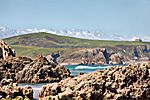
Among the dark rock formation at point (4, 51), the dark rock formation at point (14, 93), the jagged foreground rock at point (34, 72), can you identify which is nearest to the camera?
the dark rock formation at point (14, 93)

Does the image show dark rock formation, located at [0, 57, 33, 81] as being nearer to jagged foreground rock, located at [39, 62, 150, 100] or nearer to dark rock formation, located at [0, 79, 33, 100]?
→ dark rock formation, located at [0, 79, 33, 100]

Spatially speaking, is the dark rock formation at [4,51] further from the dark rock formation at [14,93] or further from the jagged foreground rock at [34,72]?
the dark rock formation at [14,93]

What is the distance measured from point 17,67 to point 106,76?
8233cm

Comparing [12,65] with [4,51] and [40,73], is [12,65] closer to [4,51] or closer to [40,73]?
[4,51]

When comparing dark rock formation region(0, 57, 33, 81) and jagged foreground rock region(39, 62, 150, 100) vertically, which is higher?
jagged foreground rock region(39, 62, 150, 100)

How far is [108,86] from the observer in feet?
170

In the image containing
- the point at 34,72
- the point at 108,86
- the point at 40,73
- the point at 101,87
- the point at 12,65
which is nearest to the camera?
the point at 101,87

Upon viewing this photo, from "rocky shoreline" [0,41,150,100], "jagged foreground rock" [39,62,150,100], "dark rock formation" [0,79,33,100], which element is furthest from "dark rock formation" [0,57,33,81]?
"jagged foreground rock" [39,62,150,100]

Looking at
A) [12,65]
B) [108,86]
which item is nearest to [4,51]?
[12,65]

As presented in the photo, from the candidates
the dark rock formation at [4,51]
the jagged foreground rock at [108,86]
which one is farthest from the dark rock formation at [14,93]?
the dark rock formation at [4,51]

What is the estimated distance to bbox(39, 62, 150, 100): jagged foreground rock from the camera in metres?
50.6

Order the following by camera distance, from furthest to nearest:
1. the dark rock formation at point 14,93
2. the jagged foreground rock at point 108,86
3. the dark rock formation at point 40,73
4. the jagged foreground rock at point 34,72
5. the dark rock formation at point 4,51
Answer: the dark rock formation at point 4,51
the jagged foreground rock at point 34,72
the dark rock formation at point 40,73
the dark rock formation at point 14,93
the jagged foreground rock at point 108,86

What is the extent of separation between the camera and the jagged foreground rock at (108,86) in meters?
50.6

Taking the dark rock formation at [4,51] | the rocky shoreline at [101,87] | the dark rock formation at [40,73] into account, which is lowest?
the dark rock formation at [40,73]
